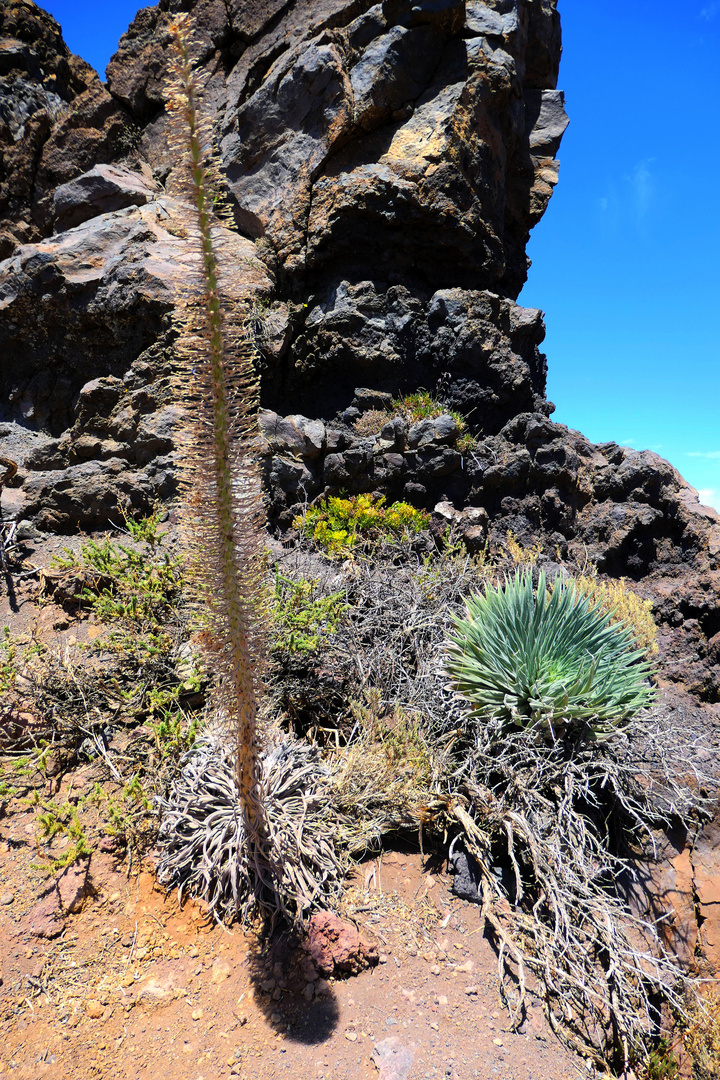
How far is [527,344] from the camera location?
684 cm

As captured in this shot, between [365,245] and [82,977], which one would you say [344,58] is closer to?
[365,245]

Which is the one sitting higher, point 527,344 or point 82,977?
point 527,344

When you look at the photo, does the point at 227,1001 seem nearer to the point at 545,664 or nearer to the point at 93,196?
the point at 545,664

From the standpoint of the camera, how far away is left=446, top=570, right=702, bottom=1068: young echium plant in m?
2.52

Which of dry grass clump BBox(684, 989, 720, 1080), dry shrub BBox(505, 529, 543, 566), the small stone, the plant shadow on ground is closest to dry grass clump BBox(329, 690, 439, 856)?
the plant shadow on ground

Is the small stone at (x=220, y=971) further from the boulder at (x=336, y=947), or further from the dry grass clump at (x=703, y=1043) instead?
the dry grass clump at (x=703, y=1043)

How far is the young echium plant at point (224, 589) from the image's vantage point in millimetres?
1768

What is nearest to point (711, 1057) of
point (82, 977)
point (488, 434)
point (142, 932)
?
point (142, 932)

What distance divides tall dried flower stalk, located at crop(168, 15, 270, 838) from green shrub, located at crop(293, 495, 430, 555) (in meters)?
3.07

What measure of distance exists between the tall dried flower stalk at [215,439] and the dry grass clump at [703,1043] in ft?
8.46

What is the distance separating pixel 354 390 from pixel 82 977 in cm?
504

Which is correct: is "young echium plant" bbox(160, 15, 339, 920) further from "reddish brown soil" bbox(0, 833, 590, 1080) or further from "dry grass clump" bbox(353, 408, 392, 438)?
"dry grass clump" bbox(353, 408, 392, 438)

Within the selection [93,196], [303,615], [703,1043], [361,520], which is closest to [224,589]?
[303,615]

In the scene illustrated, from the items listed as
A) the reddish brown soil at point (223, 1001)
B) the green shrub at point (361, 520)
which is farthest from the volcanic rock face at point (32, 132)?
the reddish brown soil at point (223, 1001)
